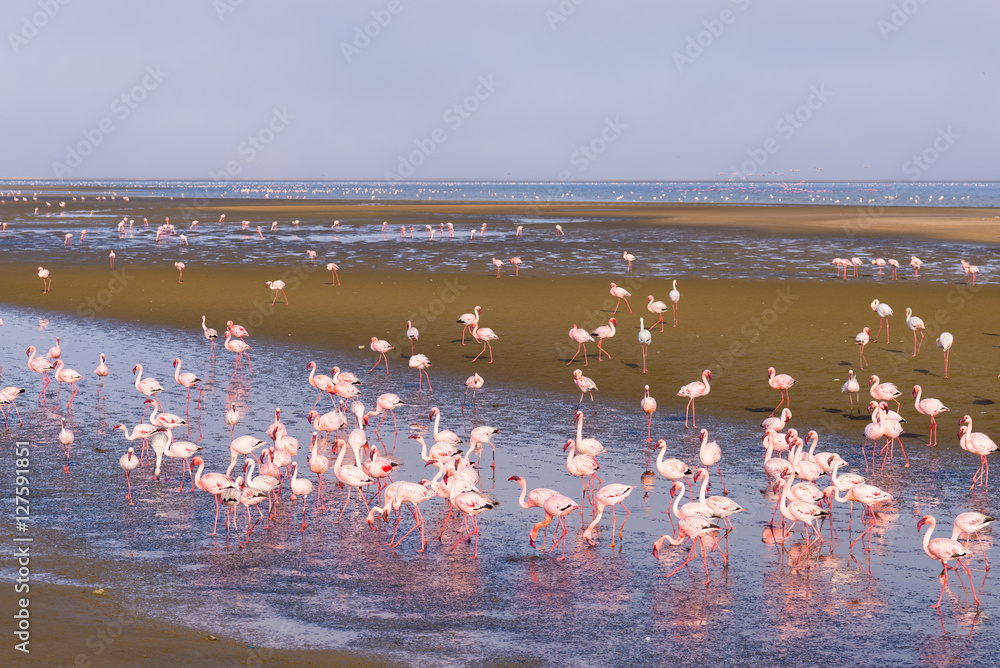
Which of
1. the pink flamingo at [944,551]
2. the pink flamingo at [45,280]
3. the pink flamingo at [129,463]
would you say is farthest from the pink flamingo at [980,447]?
the pink flamingo at [45,280]

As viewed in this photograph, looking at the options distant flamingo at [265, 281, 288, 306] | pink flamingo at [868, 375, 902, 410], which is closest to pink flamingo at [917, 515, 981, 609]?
pink flamingo at [868, 375, 902, 410]

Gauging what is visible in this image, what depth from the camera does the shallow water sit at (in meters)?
8.92

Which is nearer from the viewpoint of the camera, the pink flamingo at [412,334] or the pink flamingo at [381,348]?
the pink flamingo at [381,348]

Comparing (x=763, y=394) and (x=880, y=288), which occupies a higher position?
(x=880, y=288)

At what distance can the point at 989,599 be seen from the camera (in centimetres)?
978

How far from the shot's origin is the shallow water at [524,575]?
8.92 meters

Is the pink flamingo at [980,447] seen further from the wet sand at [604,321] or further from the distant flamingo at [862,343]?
the distant flamingo at [862,343]

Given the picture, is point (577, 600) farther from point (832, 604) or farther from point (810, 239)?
point (810, 239)

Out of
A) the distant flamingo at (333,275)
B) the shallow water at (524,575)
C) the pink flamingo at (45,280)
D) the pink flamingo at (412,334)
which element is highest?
the distant flamingo at (333,275)

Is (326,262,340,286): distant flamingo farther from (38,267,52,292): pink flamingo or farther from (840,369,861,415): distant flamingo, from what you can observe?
(840,369,861,415): distant flamingo

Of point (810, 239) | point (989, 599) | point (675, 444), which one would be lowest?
point (989, 599)

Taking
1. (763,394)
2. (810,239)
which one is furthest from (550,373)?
(810,239)

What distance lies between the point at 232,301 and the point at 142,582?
895 inches

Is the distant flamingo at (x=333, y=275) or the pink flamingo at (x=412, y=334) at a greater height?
the distant flamingo at (x=333, y=275)
